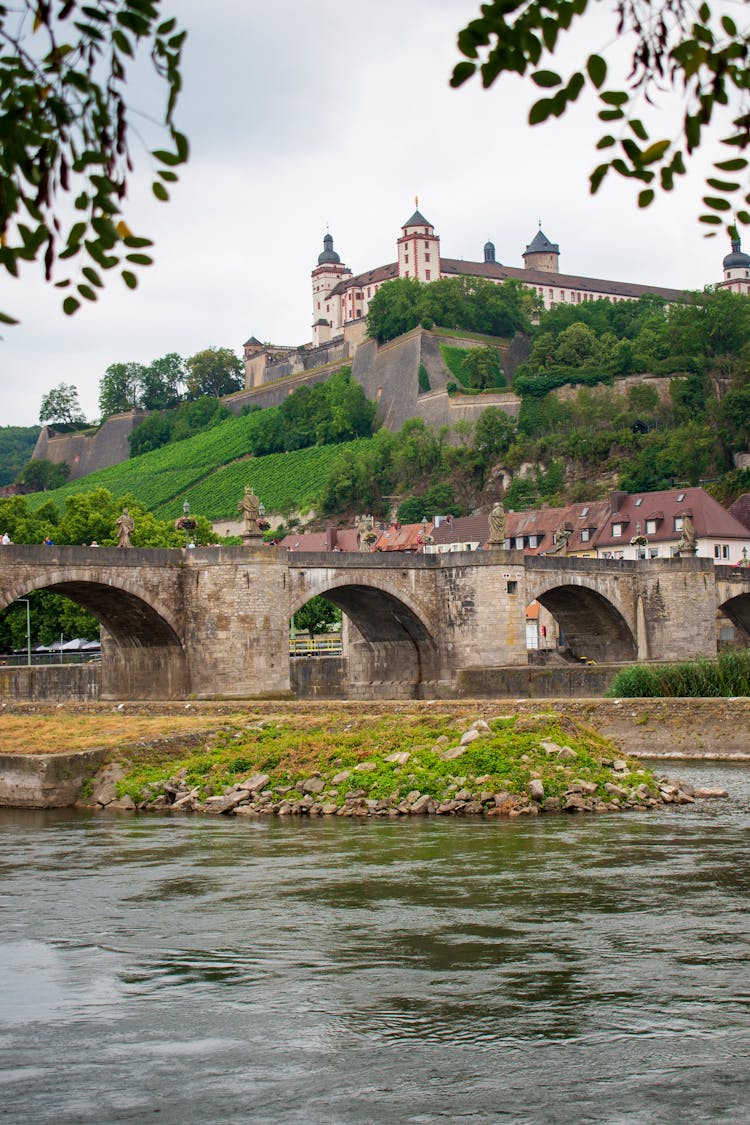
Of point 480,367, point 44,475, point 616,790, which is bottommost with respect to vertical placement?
point 616,790

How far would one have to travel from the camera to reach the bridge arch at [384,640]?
4900 centimetres

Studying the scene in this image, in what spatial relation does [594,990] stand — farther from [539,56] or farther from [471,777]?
[471,777]

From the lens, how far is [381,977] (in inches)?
486

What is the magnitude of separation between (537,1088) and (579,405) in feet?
316

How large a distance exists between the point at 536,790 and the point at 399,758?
2.65 m

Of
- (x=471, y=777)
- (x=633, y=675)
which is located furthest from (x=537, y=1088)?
(x=633, y=675)

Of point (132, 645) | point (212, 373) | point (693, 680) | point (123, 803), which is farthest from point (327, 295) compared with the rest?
point (123, 803)

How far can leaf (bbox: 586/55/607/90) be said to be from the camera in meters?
6.16

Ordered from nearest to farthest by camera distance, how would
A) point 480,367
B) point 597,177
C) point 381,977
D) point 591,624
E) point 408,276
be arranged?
point 597,177
point 381,977
point 591,624
point 480,367
point 408,276

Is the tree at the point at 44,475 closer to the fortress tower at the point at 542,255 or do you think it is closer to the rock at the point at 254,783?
the fortress tower at the point at 542,255

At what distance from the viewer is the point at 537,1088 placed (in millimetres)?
9367

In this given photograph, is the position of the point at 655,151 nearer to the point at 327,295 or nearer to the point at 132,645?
the point at 132,645

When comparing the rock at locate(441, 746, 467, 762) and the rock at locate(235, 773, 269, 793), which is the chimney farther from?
the rock at locate(235, 773, 269, 793)

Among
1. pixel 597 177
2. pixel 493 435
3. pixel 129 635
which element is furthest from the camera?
pixel 493 435
